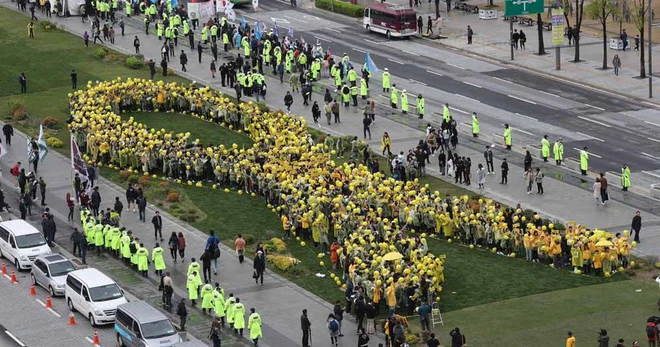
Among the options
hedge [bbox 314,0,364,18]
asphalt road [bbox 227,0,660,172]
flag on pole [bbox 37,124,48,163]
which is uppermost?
flag on pole [bbox 37,124,48,163]

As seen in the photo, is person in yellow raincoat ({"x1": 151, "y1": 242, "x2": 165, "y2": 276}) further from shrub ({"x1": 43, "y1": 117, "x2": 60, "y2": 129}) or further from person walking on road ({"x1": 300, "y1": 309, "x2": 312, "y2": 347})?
shrub ({"x1": 43, "y1": 117, "x2": 60, "y2": 129})

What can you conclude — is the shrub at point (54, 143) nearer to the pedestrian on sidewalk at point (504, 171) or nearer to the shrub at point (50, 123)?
the shrub at point (50, 123)

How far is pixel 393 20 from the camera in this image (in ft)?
359

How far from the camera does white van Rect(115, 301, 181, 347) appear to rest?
2093 inches

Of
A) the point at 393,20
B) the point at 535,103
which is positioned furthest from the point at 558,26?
the point at 393,20

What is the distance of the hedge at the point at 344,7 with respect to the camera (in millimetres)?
118438

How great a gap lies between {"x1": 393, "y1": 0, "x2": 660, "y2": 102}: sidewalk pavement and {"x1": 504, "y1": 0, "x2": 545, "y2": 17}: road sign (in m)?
3.37

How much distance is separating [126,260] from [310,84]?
29020 mm

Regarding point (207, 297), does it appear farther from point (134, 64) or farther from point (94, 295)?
point (134, 64)

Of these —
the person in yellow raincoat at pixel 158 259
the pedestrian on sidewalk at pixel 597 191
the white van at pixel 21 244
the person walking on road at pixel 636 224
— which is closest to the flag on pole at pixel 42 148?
the white van at pixel 21 244

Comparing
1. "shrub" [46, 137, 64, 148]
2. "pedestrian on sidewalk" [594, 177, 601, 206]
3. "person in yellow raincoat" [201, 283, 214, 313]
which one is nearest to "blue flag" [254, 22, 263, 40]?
"shrub" [46, 137, 64, 148]

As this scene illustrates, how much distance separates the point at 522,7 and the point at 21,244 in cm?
4547

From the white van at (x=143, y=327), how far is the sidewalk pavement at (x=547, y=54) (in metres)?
43.4

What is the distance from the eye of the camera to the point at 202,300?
194ft
